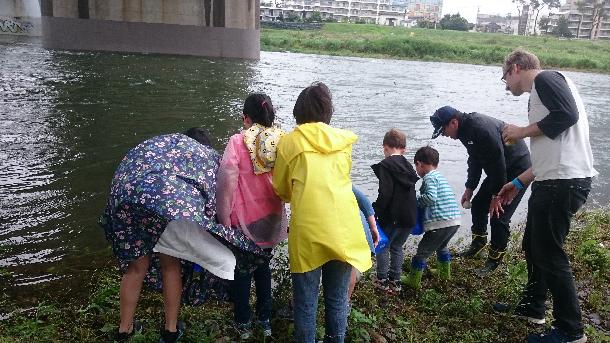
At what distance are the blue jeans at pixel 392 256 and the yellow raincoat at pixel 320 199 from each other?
1.51 m

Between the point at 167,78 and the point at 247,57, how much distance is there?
537 inches

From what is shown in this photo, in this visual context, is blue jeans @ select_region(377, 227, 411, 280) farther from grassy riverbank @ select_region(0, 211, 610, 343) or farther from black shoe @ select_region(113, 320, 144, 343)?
black shoe @ select_region(113, 320, 144, 343)

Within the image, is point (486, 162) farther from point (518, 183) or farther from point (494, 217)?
point (518, 183)

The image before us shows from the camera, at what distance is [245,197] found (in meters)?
3.50

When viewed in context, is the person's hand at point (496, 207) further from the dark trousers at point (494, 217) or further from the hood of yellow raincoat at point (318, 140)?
the hood of yellow raincoat at point (318, 140)

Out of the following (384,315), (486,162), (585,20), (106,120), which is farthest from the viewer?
(585,20)

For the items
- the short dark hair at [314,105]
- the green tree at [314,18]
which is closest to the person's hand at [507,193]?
the short dark hair at [314,105]

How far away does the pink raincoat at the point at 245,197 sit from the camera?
3.42 meters

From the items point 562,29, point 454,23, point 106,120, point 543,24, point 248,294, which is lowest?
point 106,120

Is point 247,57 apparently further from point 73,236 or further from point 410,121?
point 73,236

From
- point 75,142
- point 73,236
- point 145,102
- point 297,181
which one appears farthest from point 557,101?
point 145,102

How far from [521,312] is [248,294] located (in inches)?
89.6

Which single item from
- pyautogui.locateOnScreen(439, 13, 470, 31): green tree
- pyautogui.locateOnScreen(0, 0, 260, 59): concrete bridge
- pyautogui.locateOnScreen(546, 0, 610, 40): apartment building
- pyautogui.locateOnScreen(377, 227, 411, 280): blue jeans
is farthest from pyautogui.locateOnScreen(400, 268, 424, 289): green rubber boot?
pyautogui.locateOnScreen(546, 0, 610, 40): apartment building

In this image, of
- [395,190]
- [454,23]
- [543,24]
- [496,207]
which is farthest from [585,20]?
[395,190]
